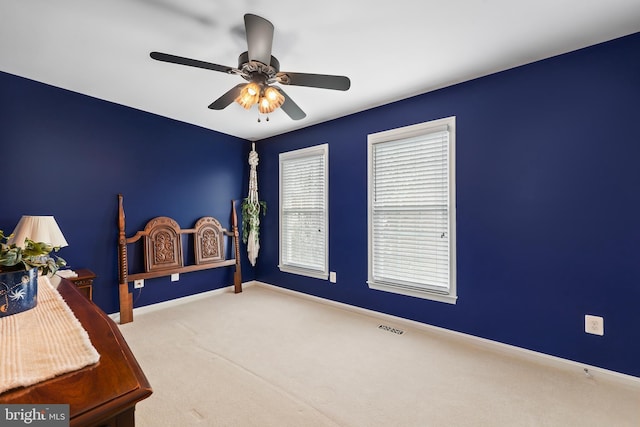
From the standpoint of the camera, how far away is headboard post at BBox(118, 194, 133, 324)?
325 centimetres

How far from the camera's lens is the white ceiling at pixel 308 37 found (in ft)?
6.06

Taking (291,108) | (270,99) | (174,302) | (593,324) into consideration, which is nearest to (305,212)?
(291,108)

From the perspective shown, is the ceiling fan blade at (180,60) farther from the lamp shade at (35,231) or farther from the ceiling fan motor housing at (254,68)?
the lamp shade at (35,231)

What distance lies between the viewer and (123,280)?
3277 mm

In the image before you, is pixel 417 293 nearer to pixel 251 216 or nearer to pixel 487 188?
pixel 487 188

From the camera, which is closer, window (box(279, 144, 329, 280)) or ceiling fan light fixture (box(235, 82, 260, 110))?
ceiling fan light fixture (box(235, 82, 260, 110))

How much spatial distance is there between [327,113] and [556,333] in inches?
127

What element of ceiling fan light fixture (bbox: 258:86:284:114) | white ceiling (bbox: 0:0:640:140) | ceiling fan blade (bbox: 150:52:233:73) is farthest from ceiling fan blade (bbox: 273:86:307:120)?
ceiling fan blade (bbox: 150:52:233:73)

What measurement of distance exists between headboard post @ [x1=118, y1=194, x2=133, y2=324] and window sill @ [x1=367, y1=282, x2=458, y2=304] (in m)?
2.80

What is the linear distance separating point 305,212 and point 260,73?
2.45 meters

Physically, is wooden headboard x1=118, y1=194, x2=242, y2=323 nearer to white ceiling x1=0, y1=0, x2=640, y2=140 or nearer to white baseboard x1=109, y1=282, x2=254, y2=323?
white baseboard x1=109, y1=282, x2=254, y2=323

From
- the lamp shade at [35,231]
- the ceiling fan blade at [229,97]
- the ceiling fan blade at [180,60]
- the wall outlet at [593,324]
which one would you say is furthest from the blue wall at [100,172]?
the wall outlet at [593,324]

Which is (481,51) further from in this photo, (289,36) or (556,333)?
(556,333)

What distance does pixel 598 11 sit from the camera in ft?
6.11
